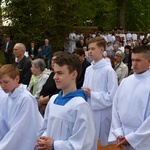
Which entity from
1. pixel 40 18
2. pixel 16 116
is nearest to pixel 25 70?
pixel 16 116

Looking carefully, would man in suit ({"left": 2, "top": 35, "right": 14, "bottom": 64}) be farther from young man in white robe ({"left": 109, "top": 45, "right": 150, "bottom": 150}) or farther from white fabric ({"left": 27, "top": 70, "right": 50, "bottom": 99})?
young man in white robe ({"left": 109, "top": 45, "right": 150, "bottom": 150})

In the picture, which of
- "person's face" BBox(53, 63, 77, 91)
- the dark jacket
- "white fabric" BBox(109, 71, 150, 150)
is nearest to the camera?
"person's face" BBox(53, 63, 77, 91)

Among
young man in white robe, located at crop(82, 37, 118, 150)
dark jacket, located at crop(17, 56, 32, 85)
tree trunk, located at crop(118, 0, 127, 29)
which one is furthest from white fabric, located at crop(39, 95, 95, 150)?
tree trunk, located at crop(118, 0, 127, 29)

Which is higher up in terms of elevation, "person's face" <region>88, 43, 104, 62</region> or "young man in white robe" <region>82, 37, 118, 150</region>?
"person's face" <region>88, 43, 104, 62</region>

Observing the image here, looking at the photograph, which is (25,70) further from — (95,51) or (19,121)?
(19,121)

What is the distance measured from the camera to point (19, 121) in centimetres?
440

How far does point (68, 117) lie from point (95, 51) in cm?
243

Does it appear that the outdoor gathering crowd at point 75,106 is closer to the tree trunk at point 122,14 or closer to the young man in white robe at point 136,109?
the young man in white robe at point 136,109

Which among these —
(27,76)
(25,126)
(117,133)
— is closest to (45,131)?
(25,126)

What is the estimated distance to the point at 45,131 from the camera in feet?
13.5

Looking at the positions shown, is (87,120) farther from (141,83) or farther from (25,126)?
(141,83)

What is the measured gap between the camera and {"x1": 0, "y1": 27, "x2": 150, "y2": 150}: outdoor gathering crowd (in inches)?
147

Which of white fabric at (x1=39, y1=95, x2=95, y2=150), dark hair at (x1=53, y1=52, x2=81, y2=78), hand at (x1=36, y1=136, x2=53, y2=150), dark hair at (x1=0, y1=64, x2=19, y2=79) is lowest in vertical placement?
hand at (x1=36, y1=136, x2=53, y2=150)

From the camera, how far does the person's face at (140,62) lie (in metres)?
4.82
